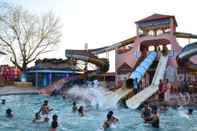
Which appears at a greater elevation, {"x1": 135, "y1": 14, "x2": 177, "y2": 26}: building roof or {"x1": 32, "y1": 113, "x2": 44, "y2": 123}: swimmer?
{"x1": 135, "y1": 14, "x2": 177, "y2": 26}: building roof

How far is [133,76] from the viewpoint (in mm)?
34062

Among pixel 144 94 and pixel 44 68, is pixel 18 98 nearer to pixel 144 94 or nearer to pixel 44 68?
pixel 144 94

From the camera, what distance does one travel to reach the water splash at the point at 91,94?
29.0m

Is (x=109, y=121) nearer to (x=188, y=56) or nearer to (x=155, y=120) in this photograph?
(x=155, y=120)

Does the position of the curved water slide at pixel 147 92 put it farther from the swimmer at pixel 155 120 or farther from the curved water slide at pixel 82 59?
the curved water slide at pixel 82 59

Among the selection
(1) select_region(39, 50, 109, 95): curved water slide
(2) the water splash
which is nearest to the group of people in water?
(2) the water splash

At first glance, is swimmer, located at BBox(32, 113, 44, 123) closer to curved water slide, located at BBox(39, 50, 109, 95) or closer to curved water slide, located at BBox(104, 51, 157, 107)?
curved water slide, located at BBox(104, 51, 157, 107)

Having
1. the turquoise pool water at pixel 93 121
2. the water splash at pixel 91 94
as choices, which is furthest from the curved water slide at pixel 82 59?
the turquoise pool water at pixel 93 121

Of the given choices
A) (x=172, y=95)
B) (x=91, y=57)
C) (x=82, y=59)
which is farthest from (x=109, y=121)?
(x=91, y=57)

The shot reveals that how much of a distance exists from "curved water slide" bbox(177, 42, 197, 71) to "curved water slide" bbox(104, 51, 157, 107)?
11.4 ft

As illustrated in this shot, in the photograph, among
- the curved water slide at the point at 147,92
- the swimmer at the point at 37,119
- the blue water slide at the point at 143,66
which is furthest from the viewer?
the blue water slide at the point at 143,66

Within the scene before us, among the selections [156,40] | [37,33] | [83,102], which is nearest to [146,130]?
[83,102]

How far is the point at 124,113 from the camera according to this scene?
24625mm

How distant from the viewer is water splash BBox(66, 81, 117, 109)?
29.0 meters
